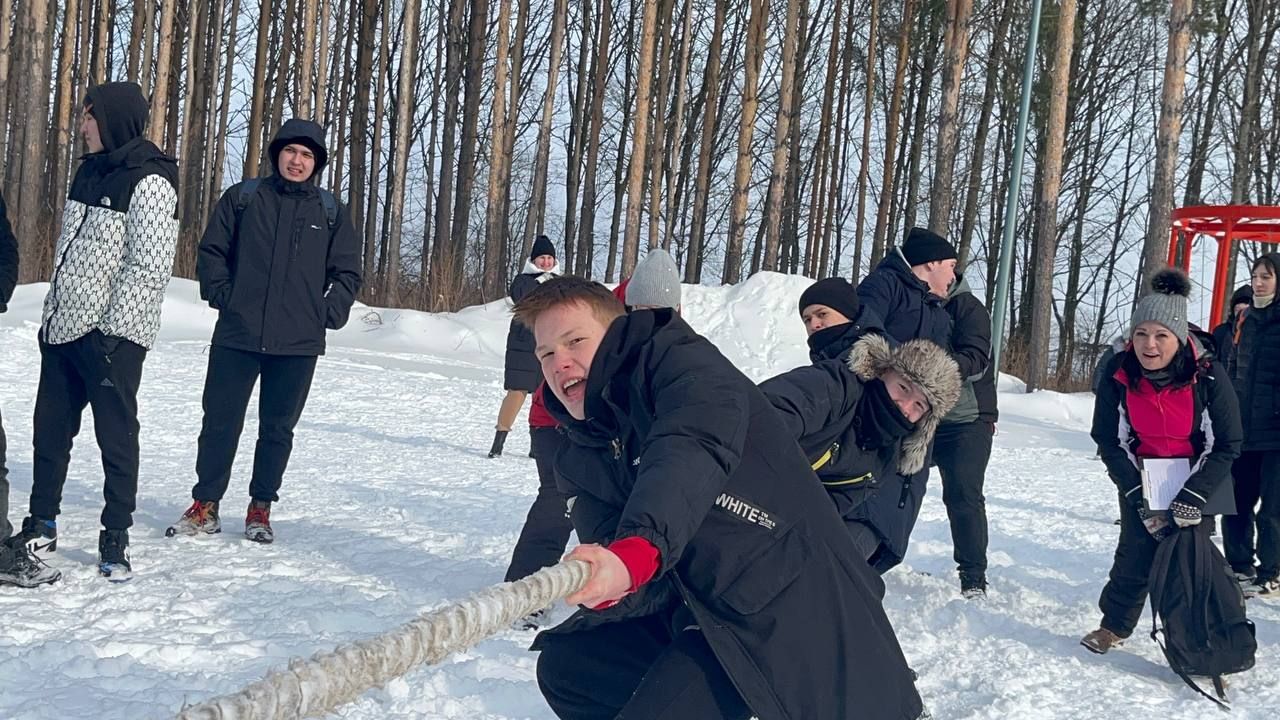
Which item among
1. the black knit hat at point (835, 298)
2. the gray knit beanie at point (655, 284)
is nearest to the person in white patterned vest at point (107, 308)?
the gray knit beanie at point (655, 284)

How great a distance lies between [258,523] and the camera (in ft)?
18.6

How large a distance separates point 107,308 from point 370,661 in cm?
386

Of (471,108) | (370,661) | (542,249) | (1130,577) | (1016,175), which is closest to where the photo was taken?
(370,661)

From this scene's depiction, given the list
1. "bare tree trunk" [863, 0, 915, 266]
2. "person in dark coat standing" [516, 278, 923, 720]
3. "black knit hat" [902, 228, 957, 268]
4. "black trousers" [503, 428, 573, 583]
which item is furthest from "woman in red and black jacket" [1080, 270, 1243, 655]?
"bare tree trunk" [863, 0, 915, 266]

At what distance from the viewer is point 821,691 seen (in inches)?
88.8

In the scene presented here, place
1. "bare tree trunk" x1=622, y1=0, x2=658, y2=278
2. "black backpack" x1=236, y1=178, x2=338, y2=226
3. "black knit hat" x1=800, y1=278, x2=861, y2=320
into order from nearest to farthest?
"black knit hat" x1=800, y1=278, x2=861, y2=320, "black backpack" x1=236, y1=178, x2=338, y2=226, "bare tree trunk" x1=622, y1=0, x2=658, y2=278

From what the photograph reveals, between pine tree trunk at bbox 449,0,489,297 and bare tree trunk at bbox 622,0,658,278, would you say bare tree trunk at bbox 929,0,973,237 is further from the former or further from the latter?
pine tree trunk at bbox 449,0,489,297

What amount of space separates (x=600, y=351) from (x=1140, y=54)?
32697mm

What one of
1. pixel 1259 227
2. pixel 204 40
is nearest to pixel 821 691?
pixel 1259 227

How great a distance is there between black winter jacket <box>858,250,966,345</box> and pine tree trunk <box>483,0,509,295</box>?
16.6 m

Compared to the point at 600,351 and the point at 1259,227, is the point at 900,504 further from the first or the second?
the point at 1259,227

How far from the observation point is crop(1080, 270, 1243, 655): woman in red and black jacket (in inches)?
188

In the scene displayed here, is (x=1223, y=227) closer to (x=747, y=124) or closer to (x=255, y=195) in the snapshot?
(x=747, y=124)

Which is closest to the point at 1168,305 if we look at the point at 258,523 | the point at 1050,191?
the point at 258,523
